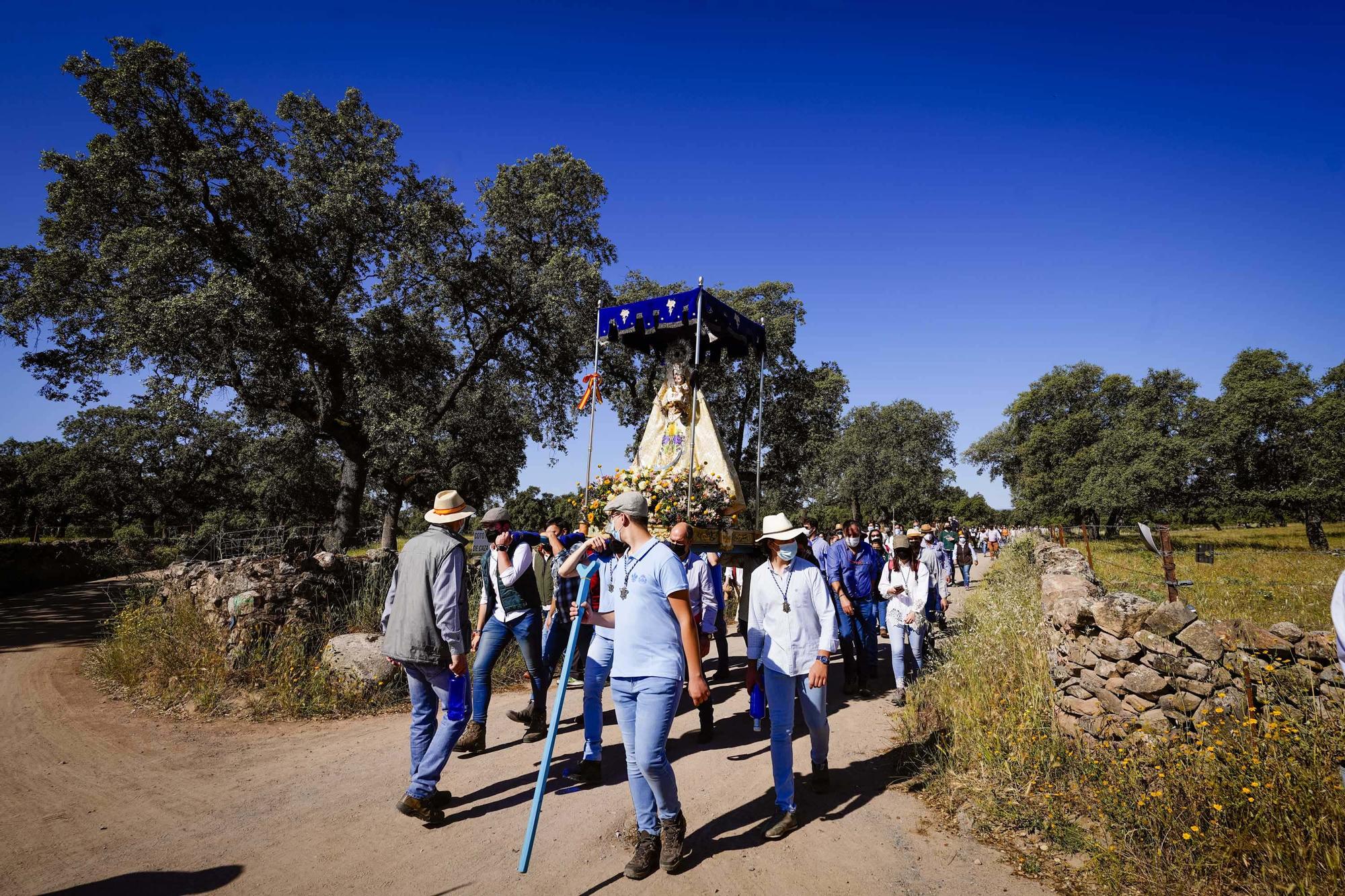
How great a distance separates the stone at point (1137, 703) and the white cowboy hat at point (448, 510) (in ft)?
17.4

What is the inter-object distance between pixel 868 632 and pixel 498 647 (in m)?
5.06

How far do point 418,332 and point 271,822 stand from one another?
1445cm

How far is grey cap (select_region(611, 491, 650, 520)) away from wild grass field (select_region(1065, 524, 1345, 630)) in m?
5.46

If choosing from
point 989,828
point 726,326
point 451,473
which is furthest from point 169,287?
point 989,828

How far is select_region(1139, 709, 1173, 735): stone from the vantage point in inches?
175

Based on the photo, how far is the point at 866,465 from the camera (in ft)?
155

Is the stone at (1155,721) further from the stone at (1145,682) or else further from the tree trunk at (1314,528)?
the tree trunk at (1314,528)

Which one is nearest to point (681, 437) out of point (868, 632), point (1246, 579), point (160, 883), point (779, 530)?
point (868, 632)

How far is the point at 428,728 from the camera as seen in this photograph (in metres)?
4.46

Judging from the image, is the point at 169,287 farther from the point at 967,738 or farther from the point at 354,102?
the point at 967,738

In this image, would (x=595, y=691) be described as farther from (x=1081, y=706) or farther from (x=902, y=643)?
(x=1081, y=706)

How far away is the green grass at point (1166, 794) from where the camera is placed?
3.24 metres

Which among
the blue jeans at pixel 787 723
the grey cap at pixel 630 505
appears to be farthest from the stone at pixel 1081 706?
the grey cap at pixel 630 505

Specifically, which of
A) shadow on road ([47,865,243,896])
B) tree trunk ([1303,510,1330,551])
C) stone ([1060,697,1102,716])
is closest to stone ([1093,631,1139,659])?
stone ([1060,697,1102,716])
